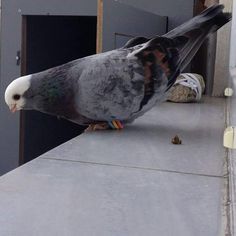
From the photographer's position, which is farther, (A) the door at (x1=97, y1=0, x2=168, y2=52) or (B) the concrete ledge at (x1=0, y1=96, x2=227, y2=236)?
A: (A) the door at (x1=97, y1=0, x2=168, y2=52)

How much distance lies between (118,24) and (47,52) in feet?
4.12

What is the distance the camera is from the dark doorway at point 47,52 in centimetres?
268

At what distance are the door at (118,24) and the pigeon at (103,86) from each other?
16.9 inches

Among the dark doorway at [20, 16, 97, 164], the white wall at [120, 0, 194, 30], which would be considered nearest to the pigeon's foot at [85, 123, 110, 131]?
the white wall at [120, 0, 194, 30]

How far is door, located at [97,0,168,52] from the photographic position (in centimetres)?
169

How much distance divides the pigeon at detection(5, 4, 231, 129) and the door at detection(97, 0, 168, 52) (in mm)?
429

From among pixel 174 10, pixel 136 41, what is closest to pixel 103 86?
pixel 136 41

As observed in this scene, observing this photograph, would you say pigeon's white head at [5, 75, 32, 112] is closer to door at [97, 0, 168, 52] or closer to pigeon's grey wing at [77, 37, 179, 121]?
pigeon's grey wing at [77, 37, 179, 121]

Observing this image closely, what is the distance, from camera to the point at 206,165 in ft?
3.16

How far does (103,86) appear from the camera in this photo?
47.1 inches

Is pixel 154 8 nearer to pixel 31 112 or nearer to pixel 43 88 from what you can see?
pixel 31 112

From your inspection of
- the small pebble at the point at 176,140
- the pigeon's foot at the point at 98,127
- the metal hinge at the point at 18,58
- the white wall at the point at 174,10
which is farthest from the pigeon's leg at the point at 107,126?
the metal hinge at the point at 18,58

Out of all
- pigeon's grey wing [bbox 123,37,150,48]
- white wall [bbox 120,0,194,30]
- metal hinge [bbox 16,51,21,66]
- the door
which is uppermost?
white wall [bbox 120,0,194,30]

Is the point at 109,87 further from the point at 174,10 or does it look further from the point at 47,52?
the point at 47,52
